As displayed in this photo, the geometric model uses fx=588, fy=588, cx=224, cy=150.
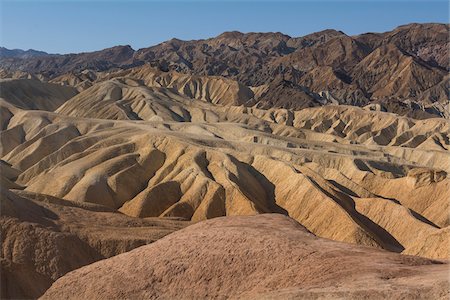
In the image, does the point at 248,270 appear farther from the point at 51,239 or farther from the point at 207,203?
the point at 207,203

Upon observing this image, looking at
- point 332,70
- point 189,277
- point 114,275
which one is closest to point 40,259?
point 114,275

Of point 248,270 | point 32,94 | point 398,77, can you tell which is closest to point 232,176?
point 248,270

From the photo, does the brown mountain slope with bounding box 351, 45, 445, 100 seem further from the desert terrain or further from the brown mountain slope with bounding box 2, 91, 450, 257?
the brown mountain slope with bounding box 2, 91, 450, 257

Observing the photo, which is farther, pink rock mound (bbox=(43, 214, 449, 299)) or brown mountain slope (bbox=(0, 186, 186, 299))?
brown mountain slope (bbox=(0, 186, 186, 299))

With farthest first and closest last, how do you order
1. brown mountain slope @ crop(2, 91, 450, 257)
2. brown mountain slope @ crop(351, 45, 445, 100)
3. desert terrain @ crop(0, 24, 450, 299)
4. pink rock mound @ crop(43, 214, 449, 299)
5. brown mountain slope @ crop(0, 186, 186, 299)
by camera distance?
brown mountain slope @ crop(351, 45, 445, 100)
brown mountain slope @ crop(2, 91, 450, 257)
brown mountain slope @ crop(0, 186, 186, 299)
desert terrain @ crop(0, 24, 450, 299)
pink rock mound @ crop(43, 214, 449, 299)

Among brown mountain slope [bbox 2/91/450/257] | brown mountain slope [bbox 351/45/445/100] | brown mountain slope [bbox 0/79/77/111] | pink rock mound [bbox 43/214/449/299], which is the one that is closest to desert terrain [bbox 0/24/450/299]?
pink rock mound [bbox 43/214/449/299]

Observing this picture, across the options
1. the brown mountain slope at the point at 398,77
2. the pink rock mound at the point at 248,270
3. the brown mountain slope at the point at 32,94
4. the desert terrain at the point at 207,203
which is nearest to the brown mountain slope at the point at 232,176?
the desert terrain at the point at 207,203
